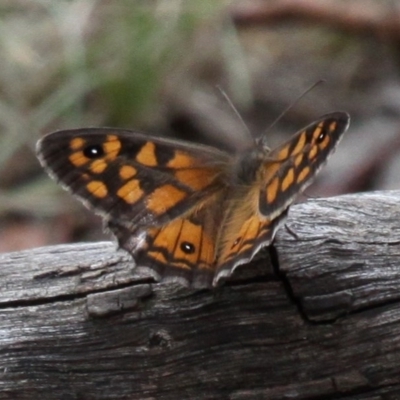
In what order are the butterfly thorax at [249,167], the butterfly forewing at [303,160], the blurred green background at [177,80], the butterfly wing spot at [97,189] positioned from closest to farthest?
1. the butterfly forewing at [303,160]
2. the butterfly wing spot at [97,189]
3. the butterfly thorax at [249,167]
4. the blurred green background at [177,80]

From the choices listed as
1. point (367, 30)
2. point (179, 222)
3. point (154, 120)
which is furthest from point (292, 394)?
point (367, 30)

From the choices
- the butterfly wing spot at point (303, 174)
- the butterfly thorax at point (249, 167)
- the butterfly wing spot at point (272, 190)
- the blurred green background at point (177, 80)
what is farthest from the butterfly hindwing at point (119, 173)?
the blurred green background at point (177, 80)

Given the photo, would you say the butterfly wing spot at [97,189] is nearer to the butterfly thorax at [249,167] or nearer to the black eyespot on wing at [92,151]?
the black eyespot on wing at [92,151]

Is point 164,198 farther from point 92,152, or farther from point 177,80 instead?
point 177,80

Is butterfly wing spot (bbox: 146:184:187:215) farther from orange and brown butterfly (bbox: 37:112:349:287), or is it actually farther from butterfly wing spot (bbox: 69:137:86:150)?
butterfly wing spot (bbox: 69:137:86:150)

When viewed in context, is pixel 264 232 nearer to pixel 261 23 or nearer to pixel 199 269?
pixel 199 269

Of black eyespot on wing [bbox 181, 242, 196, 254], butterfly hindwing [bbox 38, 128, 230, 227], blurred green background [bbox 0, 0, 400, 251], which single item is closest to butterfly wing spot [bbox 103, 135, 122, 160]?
butterfly hindwing [bbox 38, 128, 230, 227]
